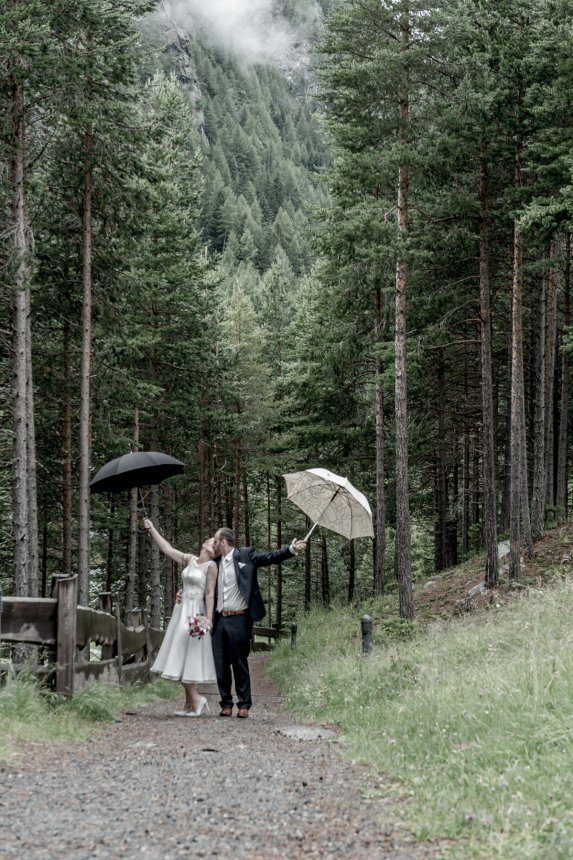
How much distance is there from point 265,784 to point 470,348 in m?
22.0

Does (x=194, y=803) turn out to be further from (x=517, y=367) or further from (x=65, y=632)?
(x=517, y=367)

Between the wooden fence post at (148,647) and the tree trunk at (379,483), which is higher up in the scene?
the tree trunk at (379,483)

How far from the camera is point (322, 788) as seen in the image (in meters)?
5.04

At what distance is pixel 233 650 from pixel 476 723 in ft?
14.4

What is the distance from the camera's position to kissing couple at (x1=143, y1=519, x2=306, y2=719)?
31.4 ft

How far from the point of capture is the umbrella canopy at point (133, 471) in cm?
1038

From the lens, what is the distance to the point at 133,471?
413 inches

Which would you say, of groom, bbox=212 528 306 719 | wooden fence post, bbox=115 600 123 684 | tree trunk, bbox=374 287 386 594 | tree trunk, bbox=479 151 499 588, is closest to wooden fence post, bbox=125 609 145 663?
wooden fence post, bbox=115 600 123 684

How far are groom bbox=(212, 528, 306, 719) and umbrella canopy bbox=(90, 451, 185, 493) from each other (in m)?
1.56

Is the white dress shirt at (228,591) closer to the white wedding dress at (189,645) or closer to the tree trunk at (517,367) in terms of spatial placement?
the white wedding dress at (189,645)

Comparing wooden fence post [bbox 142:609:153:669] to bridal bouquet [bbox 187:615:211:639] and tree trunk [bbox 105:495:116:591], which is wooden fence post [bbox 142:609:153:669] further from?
tree trunk [bbox 105:495:116:591]

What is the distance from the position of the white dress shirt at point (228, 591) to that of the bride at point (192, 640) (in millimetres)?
116

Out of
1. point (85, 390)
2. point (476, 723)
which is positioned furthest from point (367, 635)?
point (85, 390)

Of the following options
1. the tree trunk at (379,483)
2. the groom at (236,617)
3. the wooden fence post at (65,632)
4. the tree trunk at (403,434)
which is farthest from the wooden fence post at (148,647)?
the tree trunk at (379,483)
